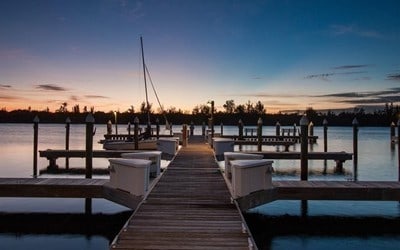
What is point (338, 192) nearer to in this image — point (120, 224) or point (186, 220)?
point (186, 220)

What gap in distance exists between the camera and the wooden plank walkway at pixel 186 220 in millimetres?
5574

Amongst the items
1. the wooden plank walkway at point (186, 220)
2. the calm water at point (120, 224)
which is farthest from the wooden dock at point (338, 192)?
the wooden plank walkway at point (186, 220)

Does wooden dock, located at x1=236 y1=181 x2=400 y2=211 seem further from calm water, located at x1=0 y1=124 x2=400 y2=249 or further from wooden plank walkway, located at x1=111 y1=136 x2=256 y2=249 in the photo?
wooden plank walkway, located at x1=111 y1=136 x2=256 y2=249

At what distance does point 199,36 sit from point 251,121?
8183cm

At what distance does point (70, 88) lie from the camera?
49.6m

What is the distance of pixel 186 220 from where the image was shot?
6656 millimetres

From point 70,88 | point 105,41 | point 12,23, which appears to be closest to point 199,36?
point 105,41

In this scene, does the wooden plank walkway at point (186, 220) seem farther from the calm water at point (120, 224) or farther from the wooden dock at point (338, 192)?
the calm water at point (120, 224)

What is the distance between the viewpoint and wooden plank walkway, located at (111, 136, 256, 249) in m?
5.57

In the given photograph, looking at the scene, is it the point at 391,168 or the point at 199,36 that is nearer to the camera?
the point at 391,168

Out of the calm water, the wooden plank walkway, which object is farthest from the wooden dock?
the wooden plank walkway

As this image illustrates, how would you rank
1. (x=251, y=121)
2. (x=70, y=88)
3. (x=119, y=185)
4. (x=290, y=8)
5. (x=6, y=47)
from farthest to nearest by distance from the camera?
(x=251, y=121) < (x=70, y=88) < (x=6, y=47) < (x=290, y=8) < (x=119, y=185)

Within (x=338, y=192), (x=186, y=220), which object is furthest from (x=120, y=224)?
(x=338, y=192)

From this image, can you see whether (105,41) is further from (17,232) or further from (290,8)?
(17,232)
